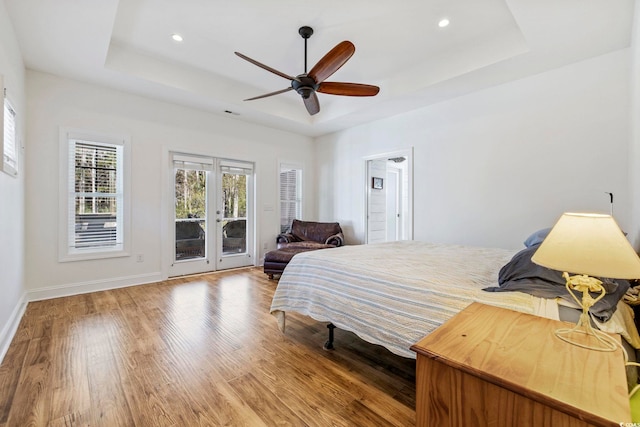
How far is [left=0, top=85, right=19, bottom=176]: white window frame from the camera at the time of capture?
2266 millimetres

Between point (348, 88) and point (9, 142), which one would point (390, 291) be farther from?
point (9, 142)

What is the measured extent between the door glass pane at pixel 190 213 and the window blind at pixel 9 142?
1.99 m

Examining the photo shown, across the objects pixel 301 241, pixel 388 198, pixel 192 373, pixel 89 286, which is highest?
pixel 388 198

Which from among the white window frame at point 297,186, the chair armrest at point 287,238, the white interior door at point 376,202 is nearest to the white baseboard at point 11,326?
the chair armrest at point 287,238

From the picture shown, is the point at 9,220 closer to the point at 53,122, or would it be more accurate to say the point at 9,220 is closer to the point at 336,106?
the point at 53,122

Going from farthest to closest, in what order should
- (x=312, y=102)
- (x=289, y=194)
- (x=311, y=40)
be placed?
(x=289, y=194) < (x=312, y=102) < (x=311, y=40)

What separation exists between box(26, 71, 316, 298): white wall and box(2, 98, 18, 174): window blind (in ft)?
2.98

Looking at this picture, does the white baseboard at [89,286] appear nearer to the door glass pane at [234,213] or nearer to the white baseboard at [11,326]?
the white baseboard at [11,326]

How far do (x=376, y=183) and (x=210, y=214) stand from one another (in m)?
3.21

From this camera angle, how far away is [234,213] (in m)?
5.36

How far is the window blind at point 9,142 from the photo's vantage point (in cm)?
236

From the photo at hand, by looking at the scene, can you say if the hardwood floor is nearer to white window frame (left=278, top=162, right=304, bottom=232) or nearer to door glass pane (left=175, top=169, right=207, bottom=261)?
door glass pane (left=175, top=169, right=207, bottom=261)

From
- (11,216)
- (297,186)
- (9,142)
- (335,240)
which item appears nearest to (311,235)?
(335,240)

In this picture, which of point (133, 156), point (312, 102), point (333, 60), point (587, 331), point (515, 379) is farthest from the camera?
point (133, 156)
